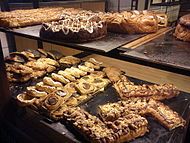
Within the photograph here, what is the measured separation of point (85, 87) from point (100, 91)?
0.13m

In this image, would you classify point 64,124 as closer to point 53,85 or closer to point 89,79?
point 53,85

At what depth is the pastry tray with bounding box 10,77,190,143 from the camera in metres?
1.21

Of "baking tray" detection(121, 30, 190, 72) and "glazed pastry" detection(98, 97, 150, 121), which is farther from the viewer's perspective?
"glazed pastry" detection(98, 97, 150, 121)

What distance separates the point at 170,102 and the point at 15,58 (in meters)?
1.60

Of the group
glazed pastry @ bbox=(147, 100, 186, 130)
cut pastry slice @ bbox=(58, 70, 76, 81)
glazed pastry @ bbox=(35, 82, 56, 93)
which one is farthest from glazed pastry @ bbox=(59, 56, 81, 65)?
glazed pastry @ bbox=(147, 100, 186, 130)

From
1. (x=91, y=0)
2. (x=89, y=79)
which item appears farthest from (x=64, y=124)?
(x=91, y=0)

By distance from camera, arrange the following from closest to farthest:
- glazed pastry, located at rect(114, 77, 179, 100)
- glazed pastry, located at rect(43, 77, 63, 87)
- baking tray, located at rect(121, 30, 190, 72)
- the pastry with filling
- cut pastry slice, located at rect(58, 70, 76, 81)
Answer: baking tray, located at rect(121, 30, 190, 72) < the pastry with filling < glazed pastry, located at rect(114, 77, 179, 100) < glazed pastry, located at rect(43, 77, 63, 87) < cut pastry slice, located at rect(58, 70, 76, 81)

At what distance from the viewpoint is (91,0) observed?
3.74 m

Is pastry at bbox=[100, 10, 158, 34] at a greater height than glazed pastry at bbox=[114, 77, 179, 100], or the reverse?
pastry at bbox=[100, 10, 158, 34]

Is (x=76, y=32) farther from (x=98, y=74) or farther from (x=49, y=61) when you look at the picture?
(x=49, y=61)

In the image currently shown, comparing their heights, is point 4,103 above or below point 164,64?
below

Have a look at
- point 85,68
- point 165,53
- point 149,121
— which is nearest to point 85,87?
point 85,68

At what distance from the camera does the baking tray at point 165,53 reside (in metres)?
0.84

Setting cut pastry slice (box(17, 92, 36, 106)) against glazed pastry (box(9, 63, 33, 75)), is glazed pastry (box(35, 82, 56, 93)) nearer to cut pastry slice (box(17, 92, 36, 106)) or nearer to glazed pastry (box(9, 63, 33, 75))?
cut pastry slice (box(17, 92, 36, 106))
